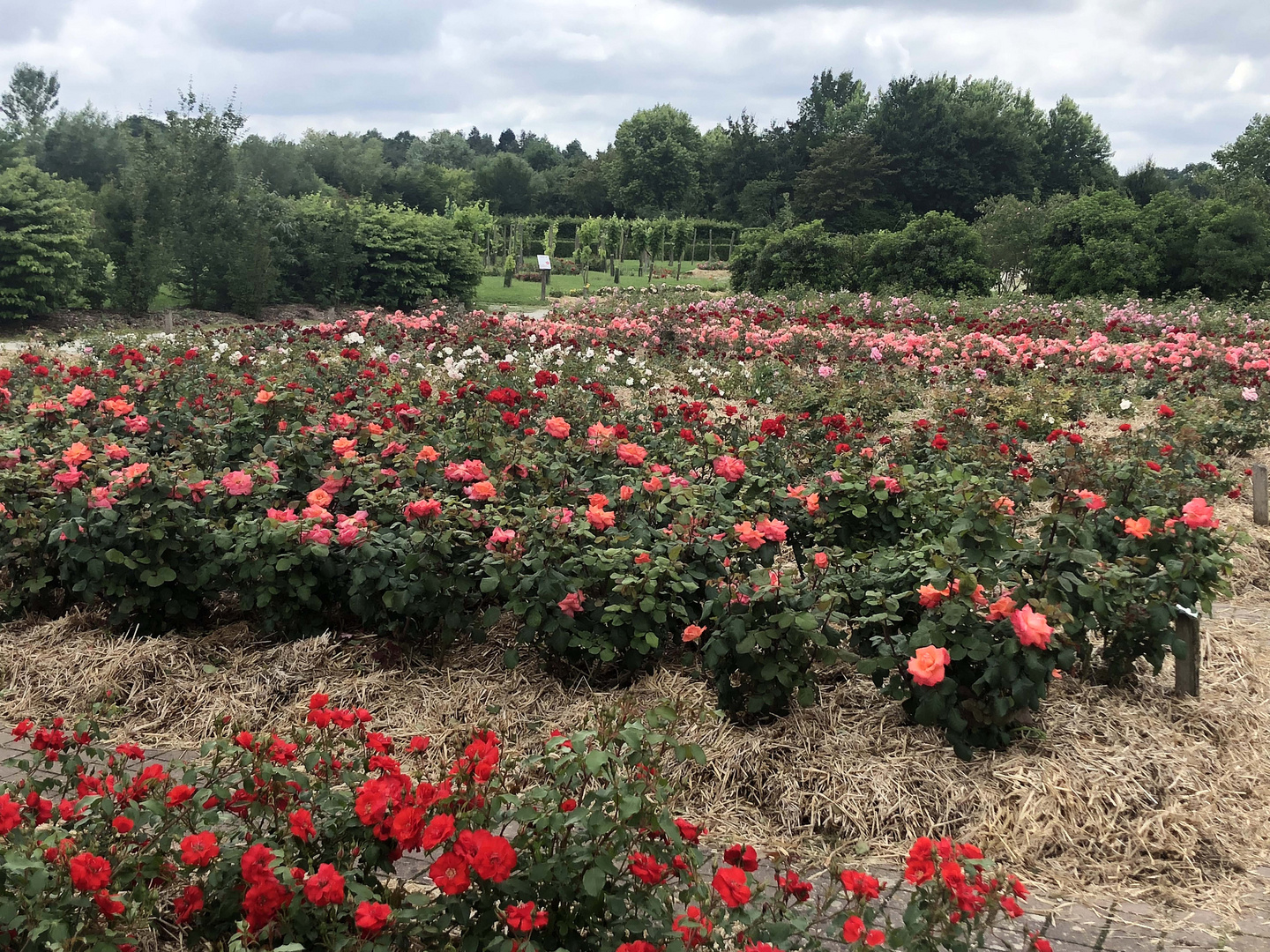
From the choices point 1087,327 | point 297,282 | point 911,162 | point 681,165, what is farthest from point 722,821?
point 681,165

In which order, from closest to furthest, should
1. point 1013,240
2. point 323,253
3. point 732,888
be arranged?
point 732,888, point 323,253, point 1013,240

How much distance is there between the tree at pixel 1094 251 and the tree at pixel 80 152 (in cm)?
4305

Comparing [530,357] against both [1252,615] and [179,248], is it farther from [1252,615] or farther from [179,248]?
[179,248]

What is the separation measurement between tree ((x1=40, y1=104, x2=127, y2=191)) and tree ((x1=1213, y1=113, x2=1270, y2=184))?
5021 cm

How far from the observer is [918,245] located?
20031 millimetres

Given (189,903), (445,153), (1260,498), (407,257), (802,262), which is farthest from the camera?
(445,153)

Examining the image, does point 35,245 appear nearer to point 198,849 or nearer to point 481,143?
point 198,849

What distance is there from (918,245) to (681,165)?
1558 inches

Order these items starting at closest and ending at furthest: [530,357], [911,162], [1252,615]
Answer: [1252,615]
[530,357]
[911,162]

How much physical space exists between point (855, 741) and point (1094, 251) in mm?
19351

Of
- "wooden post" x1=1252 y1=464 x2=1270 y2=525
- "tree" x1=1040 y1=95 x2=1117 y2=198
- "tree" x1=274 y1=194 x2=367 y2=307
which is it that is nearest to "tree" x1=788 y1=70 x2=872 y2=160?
"tree" x1=1040 y1=95 x2=1117 y2=198

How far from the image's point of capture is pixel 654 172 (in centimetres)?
5581

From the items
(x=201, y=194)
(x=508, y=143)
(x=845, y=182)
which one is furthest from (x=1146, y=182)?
(x=508, y=143)

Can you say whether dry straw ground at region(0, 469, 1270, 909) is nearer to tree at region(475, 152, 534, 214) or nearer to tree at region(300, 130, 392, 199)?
tree at region(300, 130, 392, 199)
